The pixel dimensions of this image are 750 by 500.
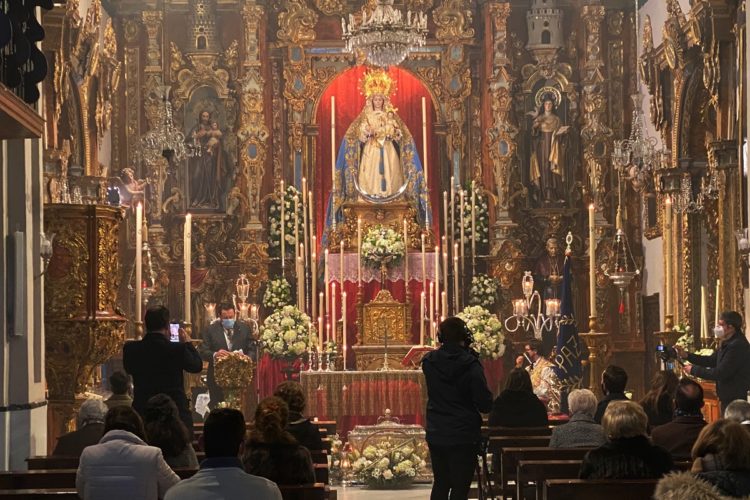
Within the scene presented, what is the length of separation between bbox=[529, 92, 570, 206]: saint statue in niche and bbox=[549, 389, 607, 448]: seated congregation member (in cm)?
1367

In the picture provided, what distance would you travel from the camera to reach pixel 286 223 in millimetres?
24031

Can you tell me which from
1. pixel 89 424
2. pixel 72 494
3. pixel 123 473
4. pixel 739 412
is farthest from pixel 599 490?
pixel 89 424

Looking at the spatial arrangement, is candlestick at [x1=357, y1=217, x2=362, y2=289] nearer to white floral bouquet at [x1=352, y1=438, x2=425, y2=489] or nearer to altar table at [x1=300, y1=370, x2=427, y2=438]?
altar table at [x1=300, y1=370, x2=427, y2=438]

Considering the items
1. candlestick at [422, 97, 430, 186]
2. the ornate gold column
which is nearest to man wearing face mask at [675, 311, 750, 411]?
the ornate gold column

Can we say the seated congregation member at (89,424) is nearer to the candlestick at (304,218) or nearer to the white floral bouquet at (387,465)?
the white floral bouquet at (387,465)

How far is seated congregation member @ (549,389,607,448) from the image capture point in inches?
415

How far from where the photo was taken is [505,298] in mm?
23859

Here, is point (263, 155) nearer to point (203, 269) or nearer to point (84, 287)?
point (203, 269)

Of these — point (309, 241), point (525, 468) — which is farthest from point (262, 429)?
point (309, 241)

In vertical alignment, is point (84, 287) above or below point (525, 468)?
above

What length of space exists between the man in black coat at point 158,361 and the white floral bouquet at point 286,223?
1272 centimetres

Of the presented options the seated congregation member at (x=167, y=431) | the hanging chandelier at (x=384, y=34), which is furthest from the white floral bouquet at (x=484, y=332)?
the seated congregation member at (x=167, y=431)

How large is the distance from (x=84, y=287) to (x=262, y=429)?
6640 millimetres

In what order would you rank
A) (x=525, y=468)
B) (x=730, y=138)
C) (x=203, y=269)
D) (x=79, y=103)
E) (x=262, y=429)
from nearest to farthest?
(x=262, y=429), (x=525, y=468), (x=730, y=138), (x=79, y=103), (x=203, y=269)
